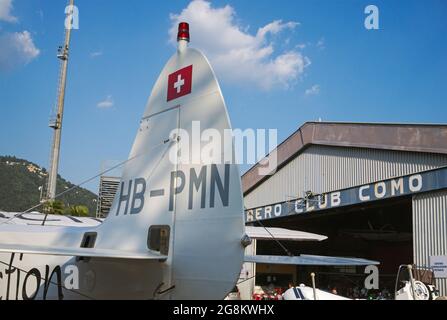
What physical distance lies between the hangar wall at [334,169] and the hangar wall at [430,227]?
112cm

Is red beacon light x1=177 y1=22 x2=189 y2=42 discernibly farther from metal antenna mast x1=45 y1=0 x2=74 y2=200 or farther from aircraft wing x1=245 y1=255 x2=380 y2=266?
metal antenna mast x1=45 y1=0 x2=74 y2=200

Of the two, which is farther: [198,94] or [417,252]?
[417,252]

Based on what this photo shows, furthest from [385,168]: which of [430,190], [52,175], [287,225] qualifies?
[52,175]

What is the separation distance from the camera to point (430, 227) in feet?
51.3

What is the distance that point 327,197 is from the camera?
67.3 feet

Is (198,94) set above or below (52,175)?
below

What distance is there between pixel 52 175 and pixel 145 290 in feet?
80.6

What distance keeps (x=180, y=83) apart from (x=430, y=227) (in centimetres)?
1270

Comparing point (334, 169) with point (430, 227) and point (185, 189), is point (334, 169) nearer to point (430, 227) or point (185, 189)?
point (430, 227)

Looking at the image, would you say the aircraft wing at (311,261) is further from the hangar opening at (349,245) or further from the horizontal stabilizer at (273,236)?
the hangar opening at (349,245)

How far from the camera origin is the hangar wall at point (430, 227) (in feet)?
49.9

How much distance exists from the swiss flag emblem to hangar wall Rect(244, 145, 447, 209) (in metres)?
12.3

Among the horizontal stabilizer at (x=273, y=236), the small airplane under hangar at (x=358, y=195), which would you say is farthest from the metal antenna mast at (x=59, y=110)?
the horizontal stabilizer at (x=273, y=236)

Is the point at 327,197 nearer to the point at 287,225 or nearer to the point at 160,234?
the point at 287,225
